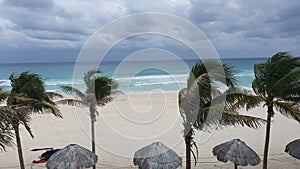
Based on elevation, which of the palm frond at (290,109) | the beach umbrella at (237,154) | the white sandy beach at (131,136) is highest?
the palm frond at (290,109)

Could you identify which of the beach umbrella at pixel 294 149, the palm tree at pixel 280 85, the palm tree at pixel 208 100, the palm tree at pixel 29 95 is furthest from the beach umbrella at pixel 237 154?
the palm tree at pixel 29 95

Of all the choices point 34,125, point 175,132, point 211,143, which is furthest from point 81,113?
point 211,143

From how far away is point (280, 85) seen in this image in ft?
27.6

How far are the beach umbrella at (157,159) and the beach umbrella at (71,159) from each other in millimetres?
1323

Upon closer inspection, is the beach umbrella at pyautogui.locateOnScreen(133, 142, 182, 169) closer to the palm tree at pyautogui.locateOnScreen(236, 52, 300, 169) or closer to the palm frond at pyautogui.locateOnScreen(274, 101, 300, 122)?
the palm tree at pyautogui.locateOnScreen(236, 52, 300, 169)

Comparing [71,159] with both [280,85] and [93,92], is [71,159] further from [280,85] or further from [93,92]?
[280,85]

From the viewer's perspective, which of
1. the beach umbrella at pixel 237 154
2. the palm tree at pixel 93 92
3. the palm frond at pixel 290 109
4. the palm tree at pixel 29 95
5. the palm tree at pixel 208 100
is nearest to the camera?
the palm tree at pixel 208 100

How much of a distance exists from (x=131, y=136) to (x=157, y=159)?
24.9 feet

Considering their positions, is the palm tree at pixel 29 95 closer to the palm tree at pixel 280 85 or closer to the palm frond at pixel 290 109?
the palm tree at pixel 280 85

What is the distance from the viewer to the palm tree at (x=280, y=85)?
27.4ft

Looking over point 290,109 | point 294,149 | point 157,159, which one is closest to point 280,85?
point 290,109

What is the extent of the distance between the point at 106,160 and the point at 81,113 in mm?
6926

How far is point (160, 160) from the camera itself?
8281 mm

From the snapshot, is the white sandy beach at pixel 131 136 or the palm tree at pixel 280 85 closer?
A: the palm tree at pixel 280 85
